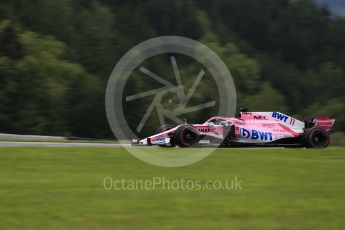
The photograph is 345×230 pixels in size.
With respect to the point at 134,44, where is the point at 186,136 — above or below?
below

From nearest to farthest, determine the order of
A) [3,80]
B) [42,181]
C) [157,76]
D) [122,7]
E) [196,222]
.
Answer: [196,222], [42,181], [3,80], [157,76], [122,7]

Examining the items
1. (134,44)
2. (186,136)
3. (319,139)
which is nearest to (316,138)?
(319,139)

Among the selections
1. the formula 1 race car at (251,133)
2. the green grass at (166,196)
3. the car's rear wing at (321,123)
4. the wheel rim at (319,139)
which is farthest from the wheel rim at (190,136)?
the car's rear wing at (321,123)

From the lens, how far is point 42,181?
11.5 m

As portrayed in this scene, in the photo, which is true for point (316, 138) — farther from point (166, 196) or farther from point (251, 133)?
point (166, 196)

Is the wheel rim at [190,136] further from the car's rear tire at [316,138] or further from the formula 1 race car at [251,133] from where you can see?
the car's rear tire at [316,138]

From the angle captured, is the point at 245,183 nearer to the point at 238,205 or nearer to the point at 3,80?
the point at 238,205

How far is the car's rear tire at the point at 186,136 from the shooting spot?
19000 mm

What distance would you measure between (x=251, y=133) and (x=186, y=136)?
2.20 meters

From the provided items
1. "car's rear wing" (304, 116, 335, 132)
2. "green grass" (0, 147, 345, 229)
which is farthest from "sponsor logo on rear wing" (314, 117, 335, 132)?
"green grass" (0, 147, 345, 229)

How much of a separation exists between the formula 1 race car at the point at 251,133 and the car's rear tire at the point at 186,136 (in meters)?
0.09

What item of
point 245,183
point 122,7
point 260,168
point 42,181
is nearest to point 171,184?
point 245,183

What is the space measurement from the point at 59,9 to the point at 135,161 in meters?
84.9

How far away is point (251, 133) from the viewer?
20.0 m
